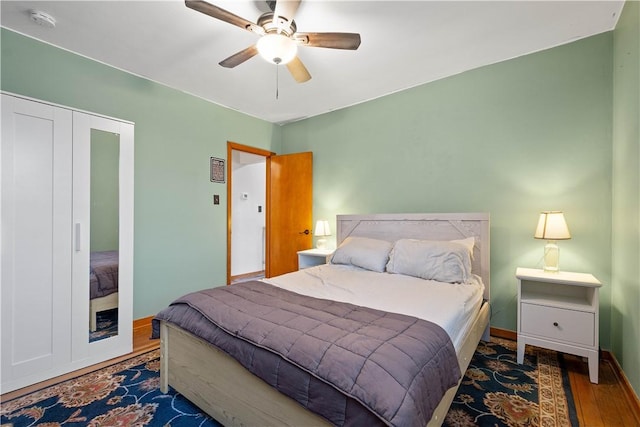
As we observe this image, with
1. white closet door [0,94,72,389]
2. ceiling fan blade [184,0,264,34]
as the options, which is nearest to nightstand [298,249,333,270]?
white closet door [0,94,72,389]

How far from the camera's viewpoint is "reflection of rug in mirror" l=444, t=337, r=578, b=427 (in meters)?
1.62

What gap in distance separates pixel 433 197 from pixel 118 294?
3.14 meters

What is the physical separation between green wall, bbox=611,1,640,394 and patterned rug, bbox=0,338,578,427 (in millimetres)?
484

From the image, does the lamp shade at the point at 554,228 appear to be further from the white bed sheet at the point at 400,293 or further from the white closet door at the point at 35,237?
the white closet door at the point at 35,237

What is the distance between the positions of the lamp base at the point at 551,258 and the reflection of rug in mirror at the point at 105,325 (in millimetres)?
3565

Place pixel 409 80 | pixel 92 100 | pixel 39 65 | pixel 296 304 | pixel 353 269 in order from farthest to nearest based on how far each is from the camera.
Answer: pixel 409 80
pixel 353 269
pixel 92 100
pixel 39 65
pixel 296 304

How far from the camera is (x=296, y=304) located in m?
1.70

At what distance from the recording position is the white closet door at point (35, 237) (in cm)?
190

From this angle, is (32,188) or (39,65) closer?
(32,188)

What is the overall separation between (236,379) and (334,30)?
96.6 inches

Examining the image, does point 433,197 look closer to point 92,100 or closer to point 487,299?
point 487,299

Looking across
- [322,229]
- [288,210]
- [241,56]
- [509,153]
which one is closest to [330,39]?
[241,56]

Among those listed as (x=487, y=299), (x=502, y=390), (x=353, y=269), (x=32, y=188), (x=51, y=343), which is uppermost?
(x=32, y=188)

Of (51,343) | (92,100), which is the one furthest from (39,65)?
(51,343)
